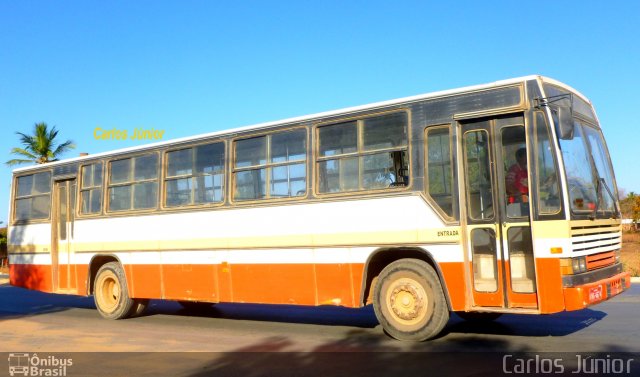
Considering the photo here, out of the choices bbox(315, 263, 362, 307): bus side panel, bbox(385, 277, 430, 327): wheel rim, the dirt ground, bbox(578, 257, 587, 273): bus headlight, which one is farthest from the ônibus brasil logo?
the dirt ground

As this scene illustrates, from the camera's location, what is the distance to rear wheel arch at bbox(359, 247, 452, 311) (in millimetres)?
8612

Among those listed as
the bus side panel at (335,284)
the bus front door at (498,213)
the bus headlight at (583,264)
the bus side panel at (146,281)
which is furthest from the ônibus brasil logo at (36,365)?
the bus headlight at (583,264)

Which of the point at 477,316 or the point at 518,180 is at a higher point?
the point at 518,180

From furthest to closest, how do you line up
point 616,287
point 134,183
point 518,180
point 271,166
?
point 134,183 < point 271,166 < point 616,287 < point 518,180

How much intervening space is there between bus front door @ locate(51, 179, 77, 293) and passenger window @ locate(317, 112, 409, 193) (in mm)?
6959

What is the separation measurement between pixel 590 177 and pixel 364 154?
3142mm

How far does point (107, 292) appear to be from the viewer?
1313 centimetres

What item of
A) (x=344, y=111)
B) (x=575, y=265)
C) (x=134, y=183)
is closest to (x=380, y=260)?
(x=344, y=111)

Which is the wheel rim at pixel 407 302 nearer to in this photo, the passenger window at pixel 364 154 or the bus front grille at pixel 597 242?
the passenger window at pixel 364 154

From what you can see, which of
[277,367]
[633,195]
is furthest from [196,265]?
[633,195]

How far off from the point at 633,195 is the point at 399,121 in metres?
40.0

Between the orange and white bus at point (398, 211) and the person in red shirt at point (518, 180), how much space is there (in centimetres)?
2

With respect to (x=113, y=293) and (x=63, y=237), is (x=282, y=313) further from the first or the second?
(x=63, y=237)

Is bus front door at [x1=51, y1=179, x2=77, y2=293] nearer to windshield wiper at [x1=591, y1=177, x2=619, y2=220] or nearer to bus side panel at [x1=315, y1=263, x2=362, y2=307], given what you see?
bus side panel at [x1=315, y1=263, x2=362, y2=307]
